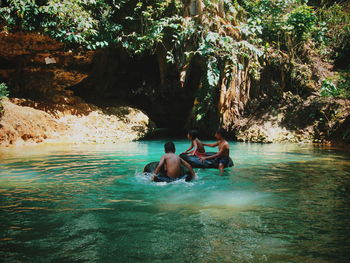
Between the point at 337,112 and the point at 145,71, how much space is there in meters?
11.2

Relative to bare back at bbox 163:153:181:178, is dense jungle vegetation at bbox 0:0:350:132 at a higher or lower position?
higher

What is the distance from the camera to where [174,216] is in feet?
12.7

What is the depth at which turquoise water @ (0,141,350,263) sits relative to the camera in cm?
283

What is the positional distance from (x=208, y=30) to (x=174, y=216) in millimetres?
11421

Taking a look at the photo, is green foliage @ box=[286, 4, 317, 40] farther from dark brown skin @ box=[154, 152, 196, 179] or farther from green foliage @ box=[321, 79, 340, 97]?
dark brown skin @ box=[154, 152, 196, 179]

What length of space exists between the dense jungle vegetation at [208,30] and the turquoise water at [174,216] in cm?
752

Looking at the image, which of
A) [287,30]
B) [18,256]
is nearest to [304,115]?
[287,30]

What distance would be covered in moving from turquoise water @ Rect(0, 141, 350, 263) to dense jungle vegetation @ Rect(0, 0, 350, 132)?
7.52 m

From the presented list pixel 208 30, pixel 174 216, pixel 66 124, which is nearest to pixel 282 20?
pixel 208 30

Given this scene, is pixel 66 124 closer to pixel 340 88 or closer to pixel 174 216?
pixel 174 216

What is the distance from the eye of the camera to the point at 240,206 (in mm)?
4305

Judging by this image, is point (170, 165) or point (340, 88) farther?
point (340, 88)

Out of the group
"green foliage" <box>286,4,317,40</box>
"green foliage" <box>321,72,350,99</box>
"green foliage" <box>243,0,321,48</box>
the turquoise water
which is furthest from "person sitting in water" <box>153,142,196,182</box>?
"green foliage" <box>286,4,317,40</box>

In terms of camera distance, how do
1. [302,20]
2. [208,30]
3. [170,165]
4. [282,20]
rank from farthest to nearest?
[282,20], [302,20], [208,30], [170,165]
